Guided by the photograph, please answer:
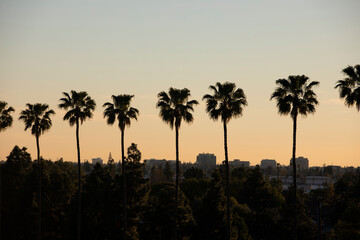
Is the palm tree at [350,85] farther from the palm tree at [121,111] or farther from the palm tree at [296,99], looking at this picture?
the palm tree at [121,111]

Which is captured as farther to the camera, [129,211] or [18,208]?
[18,208]

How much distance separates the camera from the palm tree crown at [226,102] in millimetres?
62156

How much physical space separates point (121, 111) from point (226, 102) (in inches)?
591

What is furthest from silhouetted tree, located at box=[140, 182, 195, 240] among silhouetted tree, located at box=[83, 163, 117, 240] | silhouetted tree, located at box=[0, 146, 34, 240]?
silhouetted tree, located at box=[0, 146, 34, 240]

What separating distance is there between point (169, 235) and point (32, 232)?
75.7 feet

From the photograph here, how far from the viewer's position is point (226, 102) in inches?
2462

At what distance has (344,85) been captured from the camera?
49.4 m

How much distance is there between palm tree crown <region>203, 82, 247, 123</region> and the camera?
62.2m

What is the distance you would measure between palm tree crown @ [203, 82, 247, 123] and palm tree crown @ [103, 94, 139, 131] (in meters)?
12.3

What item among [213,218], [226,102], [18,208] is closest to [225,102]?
[226,102]

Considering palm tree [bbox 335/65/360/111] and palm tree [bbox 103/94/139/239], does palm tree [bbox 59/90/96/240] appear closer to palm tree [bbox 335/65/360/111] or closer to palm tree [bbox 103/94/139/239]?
palm tree [bbox 103/94/139/239]

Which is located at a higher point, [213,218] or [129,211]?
[129,211]

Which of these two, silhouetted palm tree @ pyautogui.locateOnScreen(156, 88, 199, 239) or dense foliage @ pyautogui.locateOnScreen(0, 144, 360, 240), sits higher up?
silhouetted palm tree @ pyautogui.locateOnScreen(156, 88, 199, 239)

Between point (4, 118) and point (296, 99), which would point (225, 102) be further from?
point (4, 118)
